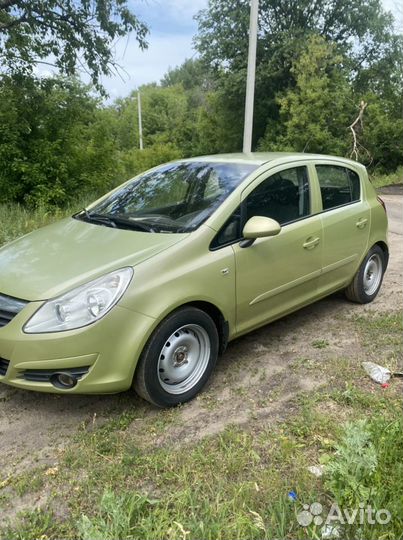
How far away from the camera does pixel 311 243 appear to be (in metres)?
3.98

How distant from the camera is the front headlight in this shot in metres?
2.70

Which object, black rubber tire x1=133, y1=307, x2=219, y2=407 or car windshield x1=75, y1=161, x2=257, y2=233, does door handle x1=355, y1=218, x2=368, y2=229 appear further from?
black rubber tire x1=133, y1=307, x2=219, y2=407

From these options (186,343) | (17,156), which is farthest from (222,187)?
(17,156)

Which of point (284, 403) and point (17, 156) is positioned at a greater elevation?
point (17, 156)

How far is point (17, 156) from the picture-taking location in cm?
1090

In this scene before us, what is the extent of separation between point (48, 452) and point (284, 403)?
1.49m

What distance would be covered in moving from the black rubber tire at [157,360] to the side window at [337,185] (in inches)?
72.2

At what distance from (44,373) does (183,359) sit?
889 millimetres

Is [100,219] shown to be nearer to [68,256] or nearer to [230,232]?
[68,256]

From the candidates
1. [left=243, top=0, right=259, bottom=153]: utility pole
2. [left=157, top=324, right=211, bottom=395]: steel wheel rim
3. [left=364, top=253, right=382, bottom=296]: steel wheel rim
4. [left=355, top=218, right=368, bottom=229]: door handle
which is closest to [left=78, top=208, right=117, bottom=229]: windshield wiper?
[left=157, top=324, right=211, bottom=395]: steel wheel rim

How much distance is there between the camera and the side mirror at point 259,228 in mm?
3328

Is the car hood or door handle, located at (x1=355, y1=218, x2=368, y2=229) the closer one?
the car hood

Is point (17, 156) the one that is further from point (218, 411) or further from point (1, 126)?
point (218, 411)

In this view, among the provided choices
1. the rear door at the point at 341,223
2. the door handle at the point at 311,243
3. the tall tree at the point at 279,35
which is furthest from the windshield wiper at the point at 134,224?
the tall tree at the point at 279,35
